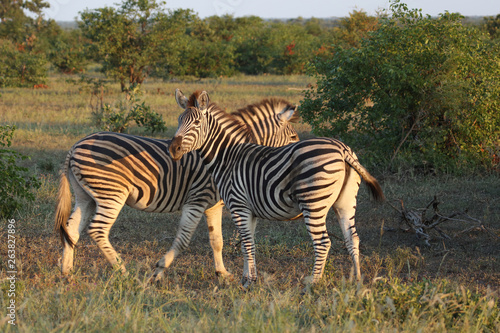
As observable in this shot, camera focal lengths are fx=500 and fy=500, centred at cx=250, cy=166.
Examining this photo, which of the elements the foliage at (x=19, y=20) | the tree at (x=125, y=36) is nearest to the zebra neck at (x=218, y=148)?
the tree at (x=125, y=36)

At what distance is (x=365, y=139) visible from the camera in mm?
10000

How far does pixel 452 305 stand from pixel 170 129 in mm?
11034

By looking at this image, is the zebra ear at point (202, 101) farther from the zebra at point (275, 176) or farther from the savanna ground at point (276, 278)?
the savanna ground at point (276, 278)

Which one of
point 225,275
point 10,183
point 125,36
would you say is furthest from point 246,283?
point 125,36

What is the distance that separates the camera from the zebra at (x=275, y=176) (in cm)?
466

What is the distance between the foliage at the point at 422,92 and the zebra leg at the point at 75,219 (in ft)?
17.8

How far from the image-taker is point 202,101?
5.21m

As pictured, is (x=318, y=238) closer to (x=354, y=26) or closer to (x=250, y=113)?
A: (x=250, y=113)

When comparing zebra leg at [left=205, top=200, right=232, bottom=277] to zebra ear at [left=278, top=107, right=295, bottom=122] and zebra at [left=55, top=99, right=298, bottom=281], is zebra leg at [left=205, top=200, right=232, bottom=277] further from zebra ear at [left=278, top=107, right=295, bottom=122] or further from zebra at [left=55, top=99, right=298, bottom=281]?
zebra ear at [left=278, top=107, right=295, bottom=122]

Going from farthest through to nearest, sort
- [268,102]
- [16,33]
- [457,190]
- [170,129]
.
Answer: [16,33] < [170,129] < [457,190] < [268,102]

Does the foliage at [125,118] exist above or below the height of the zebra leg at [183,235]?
above

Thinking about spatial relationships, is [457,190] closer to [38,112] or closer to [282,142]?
[282,142]

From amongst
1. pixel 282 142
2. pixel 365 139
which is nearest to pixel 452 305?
pixel 282 142

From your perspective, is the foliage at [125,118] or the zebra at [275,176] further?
the foliage at [125,118]
